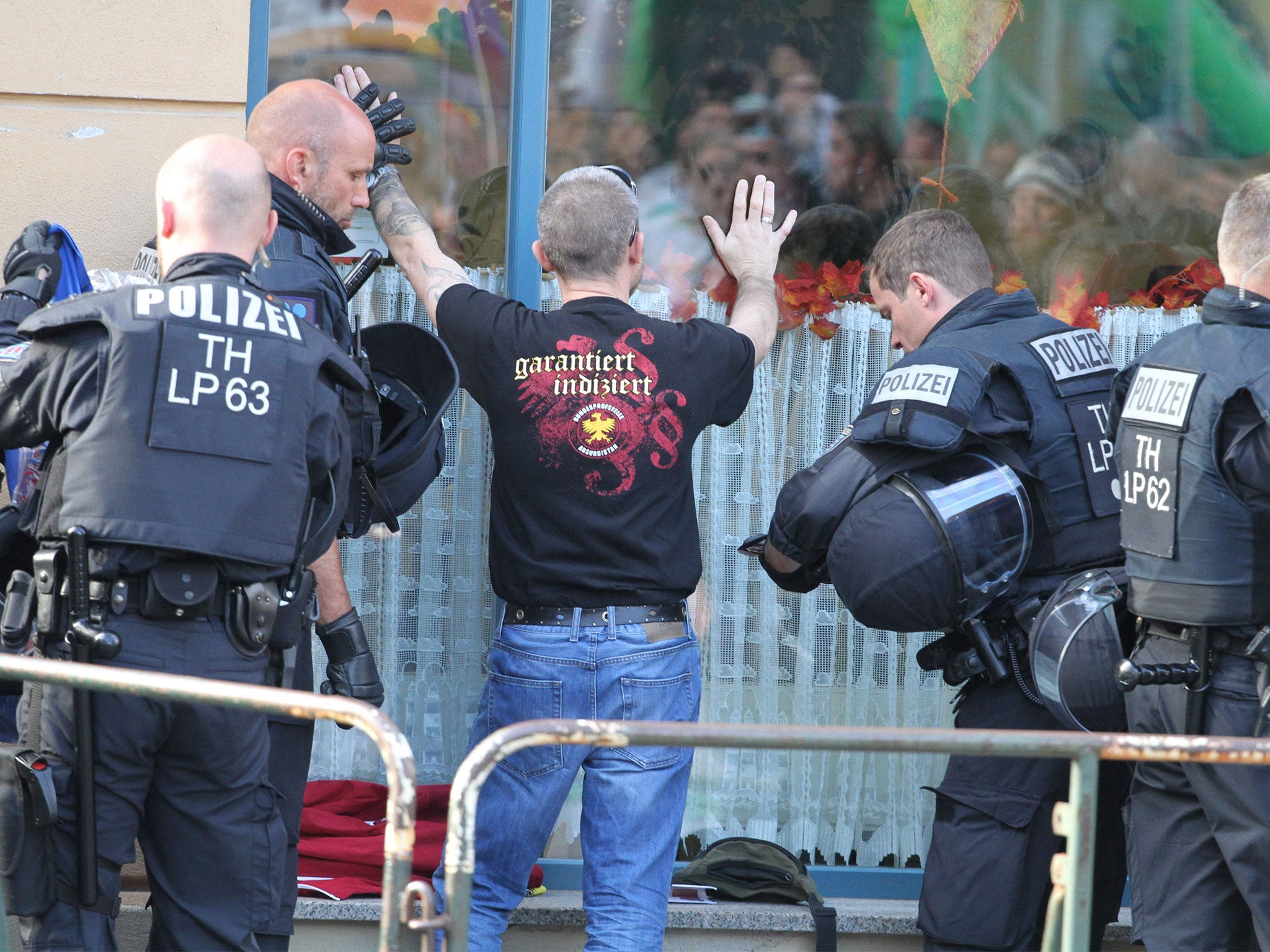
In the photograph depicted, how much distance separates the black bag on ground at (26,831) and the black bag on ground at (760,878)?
197 cm

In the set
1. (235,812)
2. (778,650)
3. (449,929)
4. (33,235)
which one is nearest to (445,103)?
(33,235)

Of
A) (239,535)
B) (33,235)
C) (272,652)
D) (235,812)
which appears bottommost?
(235,812)

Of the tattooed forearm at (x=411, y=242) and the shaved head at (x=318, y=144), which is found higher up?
the shaved head at (x=318, y=144)

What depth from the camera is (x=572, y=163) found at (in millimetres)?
4430

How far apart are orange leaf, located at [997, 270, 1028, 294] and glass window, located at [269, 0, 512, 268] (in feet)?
5.25

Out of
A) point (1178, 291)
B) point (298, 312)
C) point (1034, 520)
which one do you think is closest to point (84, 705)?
point (298, 312)

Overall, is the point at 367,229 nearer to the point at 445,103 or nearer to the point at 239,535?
the point at 445,103

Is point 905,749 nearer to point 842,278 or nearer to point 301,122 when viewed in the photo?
point 301,122

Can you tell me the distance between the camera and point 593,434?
3316 mm

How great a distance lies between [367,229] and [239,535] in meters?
1.87

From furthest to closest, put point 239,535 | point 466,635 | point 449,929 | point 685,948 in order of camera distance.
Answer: point 466,635
point 685,948
point 239,535
point 449,929

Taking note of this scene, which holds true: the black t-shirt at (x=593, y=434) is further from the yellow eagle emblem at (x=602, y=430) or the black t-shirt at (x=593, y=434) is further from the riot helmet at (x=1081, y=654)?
the riot helmet at (x=1081, y=654)

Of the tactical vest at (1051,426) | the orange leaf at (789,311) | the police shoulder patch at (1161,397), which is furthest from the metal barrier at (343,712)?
the orange leaf at (789,311)

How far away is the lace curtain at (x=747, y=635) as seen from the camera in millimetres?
4371
